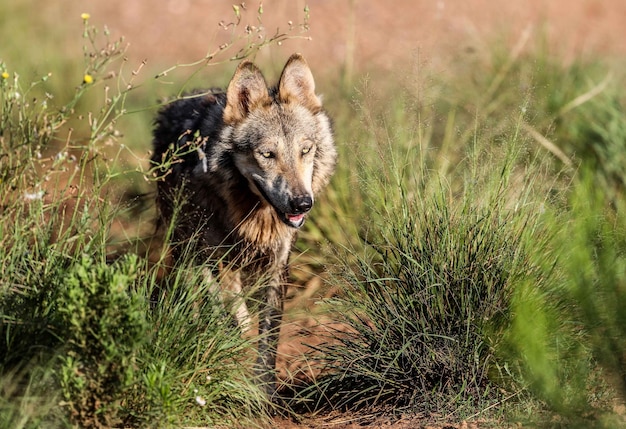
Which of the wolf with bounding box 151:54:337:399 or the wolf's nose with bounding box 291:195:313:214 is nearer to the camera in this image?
the wolf's nose with bounding box 291:195:313:214

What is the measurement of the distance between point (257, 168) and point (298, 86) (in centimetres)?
72

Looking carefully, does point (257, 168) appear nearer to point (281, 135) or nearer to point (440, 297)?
point (281, 135)

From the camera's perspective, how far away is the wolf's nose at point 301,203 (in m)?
5.51

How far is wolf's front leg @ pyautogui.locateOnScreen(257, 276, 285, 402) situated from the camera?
5.37m

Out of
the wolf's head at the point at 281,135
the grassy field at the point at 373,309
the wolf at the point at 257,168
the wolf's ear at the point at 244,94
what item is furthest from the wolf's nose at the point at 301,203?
the wolf's ear at the point at 244,94

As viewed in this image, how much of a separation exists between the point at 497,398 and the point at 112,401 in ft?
6.64

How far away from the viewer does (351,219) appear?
22.7 ft

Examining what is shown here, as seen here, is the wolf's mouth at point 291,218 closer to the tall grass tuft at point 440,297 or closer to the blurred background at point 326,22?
the tall grass tuft at point 440,297

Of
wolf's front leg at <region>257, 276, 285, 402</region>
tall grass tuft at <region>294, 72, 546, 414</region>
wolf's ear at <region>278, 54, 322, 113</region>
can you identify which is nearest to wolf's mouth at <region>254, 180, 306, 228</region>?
wolf's front leg at <region>257, 276, 285, 402</region>

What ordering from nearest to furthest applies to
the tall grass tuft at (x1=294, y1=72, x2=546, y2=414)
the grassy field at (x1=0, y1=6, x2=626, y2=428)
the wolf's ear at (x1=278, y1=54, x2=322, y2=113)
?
the grassy field at (x1=0, y1=6, x2=626, y2=428), the tall grass tuft at (x1=294, y1=72, x2=546, y2=414), the wolf's ear at (x1=278, y1=54, x2=322, y2=113)

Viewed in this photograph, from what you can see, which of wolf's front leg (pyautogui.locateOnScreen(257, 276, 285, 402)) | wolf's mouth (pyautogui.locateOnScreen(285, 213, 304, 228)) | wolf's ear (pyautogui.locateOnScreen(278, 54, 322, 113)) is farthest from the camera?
wolf's ear (pyautogui.locateOnScreen(278, 54, 322, 113))

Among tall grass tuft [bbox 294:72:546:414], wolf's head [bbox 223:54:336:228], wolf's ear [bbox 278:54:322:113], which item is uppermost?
wolf's ear [bbox 278:54:322:113]

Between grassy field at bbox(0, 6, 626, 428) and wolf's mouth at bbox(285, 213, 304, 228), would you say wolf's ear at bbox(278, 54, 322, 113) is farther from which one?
wolf's mouth at bbox(285, 213, 304, 228)

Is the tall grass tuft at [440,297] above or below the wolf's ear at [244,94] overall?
below
